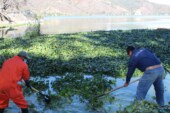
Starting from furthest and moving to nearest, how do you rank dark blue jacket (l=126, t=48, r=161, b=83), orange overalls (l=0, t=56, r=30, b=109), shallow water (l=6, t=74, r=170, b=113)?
1. shallow water (l=6, t=74, r=170, b=113)
2. dark blue jacket (l=126, t=48, r=161, b=83)
3. orange overalls (l=0, t=56, r=30, b=109)

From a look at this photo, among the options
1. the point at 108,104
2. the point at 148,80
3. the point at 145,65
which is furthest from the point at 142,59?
the point at 108,104

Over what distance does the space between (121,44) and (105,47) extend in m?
2.49

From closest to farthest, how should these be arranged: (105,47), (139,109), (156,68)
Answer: (139,109), (156,68), (105,47)

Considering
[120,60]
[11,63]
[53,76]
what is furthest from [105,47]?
[11,63]

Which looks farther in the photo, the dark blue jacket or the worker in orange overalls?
the dark blue jacket

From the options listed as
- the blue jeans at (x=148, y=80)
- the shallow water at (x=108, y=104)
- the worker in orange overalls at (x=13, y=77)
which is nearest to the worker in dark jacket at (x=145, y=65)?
the blue jeans at (x=148, y=80)

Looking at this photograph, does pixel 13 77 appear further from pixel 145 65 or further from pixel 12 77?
pixel 145 65

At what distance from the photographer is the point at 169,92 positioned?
15836 millimetres

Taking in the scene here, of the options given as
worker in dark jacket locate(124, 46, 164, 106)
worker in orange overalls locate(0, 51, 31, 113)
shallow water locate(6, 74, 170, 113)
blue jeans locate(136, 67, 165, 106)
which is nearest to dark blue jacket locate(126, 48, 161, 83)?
worker in dark jacket locate(124, 46, 164, 106)

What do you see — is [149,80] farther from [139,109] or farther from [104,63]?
[104,63]

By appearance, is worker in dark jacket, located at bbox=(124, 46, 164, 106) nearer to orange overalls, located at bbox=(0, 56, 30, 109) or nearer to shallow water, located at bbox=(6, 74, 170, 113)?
shallow water, located at bbox=(6, 74, 170, 113)

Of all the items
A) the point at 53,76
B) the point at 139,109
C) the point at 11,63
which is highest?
the point at 11,63

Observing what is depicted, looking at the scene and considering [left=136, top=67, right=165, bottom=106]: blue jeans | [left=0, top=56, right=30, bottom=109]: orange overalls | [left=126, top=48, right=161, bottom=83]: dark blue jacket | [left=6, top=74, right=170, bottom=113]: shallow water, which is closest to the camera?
[left=0, top=56, right=30, bottom=109]: orange overalls

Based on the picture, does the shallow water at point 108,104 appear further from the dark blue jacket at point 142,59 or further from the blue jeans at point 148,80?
the dark blue jacket at point 142,59
